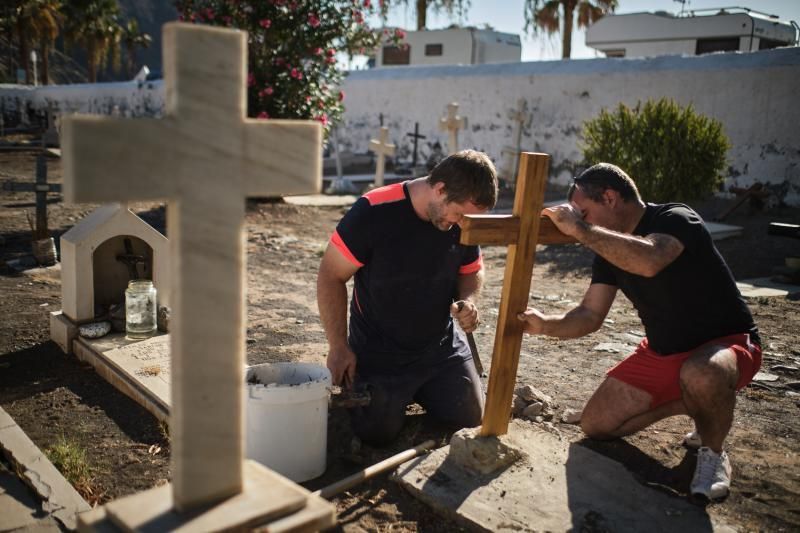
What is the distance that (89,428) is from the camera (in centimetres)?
360

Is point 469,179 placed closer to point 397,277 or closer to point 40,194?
point 397,277

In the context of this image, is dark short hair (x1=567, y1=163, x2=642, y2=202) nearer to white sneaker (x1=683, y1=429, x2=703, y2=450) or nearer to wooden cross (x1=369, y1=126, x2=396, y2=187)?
white sneaker (x1=683, y1=429, x2=703, y2=450)

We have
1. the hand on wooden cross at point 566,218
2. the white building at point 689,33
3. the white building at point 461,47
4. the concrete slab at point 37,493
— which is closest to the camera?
the concrete slab at point 37,493

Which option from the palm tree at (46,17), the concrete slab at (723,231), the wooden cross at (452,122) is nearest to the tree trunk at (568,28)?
the wooden cross at (452,122)

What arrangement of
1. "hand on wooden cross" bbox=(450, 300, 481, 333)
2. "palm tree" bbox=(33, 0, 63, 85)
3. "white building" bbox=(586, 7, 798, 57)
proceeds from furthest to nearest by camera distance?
1. "palm tree" bbox=(33, 0, 63, 85)
2. "white building" bbox=(586, 7, 798, 57)
3. "hand on wooden cross" bbox=(450, 300, 481, 333)

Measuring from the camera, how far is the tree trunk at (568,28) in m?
21.7

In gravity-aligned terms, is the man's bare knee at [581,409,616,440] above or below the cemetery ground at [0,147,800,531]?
above

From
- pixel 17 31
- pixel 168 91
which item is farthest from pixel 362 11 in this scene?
pixel 17 31

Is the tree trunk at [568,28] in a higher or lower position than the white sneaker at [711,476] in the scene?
higher

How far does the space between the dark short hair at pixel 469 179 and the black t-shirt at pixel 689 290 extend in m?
0.75

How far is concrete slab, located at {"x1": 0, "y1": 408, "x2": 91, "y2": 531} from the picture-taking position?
8.74ft

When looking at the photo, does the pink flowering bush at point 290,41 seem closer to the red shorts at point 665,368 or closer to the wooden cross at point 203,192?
the red shorts at point 665,368

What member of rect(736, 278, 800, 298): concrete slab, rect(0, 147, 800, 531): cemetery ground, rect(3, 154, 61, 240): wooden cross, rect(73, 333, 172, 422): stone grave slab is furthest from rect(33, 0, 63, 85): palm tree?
rect(736, 278, 800, 298): concrete slab

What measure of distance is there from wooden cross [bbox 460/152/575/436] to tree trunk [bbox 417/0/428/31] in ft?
80.8
